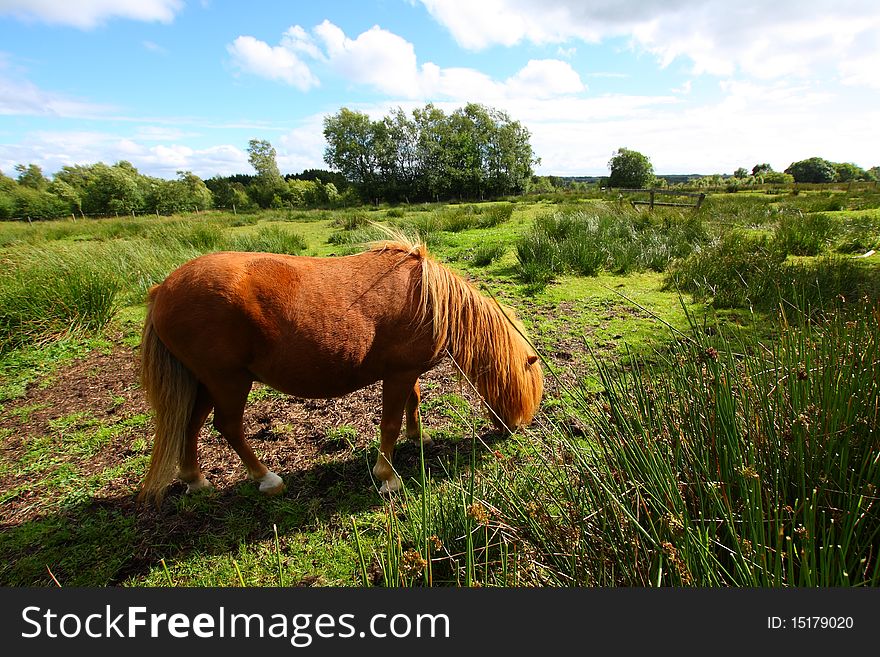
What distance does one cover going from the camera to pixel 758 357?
5.65ft

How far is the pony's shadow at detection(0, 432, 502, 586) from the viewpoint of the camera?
2.23m

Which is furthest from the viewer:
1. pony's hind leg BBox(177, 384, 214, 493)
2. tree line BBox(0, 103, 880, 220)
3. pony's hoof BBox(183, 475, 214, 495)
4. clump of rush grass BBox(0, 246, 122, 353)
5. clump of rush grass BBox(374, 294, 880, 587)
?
tree line BBox(0, 103, 880, 220)

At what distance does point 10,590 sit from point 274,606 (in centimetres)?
94

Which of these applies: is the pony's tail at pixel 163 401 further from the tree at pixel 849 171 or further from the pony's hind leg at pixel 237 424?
the tree at pixel 849 171

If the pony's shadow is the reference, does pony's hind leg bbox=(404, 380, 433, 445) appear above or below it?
above

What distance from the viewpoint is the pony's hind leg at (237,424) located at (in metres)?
2.50

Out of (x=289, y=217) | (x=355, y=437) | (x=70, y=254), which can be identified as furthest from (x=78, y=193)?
(x=355, y=437)

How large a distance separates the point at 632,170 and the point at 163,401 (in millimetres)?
70992

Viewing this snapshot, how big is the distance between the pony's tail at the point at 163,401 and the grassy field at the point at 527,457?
34 cm

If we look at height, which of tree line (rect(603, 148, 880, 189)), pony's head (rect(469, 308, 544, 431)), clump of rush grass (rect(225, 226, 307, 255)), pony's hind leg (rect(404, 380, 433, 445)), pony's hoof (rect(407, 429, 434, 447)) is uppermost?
tree line (rect(603, 148, 880, 189))

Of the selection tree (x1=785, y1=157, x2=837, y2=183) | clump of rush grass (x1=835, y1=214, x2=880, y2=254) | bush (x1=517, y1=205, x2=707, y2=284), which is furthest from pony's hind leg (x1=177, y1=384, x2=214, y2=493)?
tree (x1=785, y1=157, x2=837, y2=183)

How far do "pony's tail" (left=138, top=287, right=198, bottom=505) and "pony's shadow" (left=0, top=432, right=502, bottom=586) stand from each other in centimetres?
25

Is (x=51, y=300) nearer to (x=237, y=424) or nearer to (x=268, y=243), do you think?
(x=237, y=424)

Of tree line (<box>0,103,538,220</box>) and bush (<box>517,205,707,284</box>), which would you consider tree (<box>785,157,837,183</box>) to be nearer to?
tree line (<box>0,103,538,220</box>)
